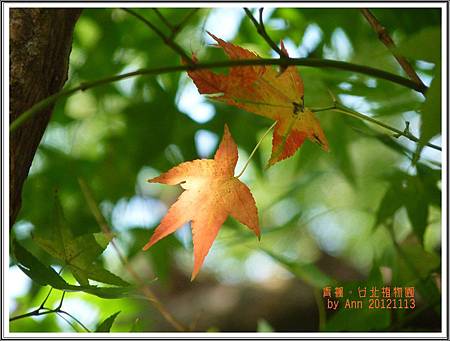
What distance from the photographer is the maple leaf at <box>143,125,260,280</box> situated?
308 millimetres

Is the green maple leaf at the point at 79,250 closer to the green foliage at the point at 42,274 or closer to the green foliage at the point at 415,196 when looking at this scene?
the green foliage at the point at 42,274

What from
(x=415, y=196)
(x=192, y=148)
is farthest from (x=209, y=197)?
(x=192, y=148)

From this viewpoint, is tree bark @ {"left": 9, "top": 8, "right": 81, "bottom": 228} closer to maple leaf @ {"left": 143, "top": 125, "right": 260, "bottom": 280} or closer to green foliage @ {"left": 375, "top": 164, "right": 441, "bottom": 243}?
maple leaf @ {"left": 143, "top": 125, "right": 260, "bottom": 280}

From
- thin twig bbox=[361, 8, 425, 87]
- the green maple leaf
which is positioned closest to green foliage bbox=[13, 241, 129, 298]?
the green maple leaf

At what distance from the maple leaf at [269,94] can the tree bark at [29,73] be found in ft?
0.29

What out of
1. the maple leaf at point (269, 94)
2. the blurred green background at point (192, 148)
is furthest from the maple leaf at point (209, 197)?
the blurred green background at point (192, 148)

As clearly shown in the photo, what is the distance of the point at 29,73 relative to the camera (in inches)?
12.5

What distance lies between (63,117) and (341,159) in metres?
0.37

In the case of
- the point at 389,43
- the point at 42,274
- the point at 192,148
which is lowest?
the point at 42,274

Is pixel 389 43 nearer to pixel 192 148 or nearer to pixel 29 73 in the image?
pixel 29 73

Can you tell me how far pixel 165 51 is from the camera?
74cm

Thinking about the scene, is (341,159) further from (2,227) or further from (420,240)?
(2,227)

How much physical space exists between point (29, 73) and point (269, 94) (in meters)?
0.13

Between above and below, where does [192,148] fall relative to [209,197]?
above
